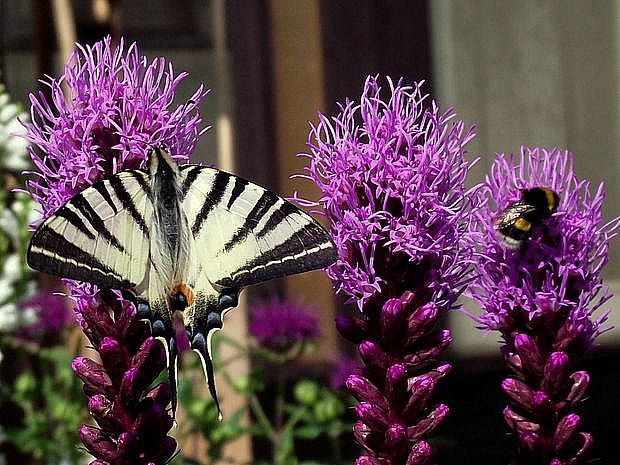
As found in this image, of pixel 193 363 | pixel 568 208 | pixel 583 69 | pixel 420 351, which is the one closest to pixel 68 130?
pixel 420 351

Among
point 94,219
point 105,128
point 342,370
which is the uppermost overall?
point 105,128

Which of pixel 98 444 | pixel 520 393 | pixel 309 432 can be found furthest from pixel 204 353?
pixel 309 432

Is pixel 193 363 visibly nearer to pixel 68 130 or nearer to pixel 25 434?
pixel 25 434

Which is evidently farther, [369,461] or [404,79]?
[404,79]

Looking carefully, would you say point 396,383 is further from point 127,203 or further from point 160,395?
point 127,203

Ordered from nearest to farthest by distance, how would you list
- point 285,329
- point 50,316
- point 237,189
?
point 237,189 < point 285,329 < point 50,316

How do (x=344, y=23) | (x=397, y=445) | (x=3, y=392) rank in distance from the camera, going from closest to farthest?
(x=397, y=445), (x=3, y=392), (x=344, y=23)
